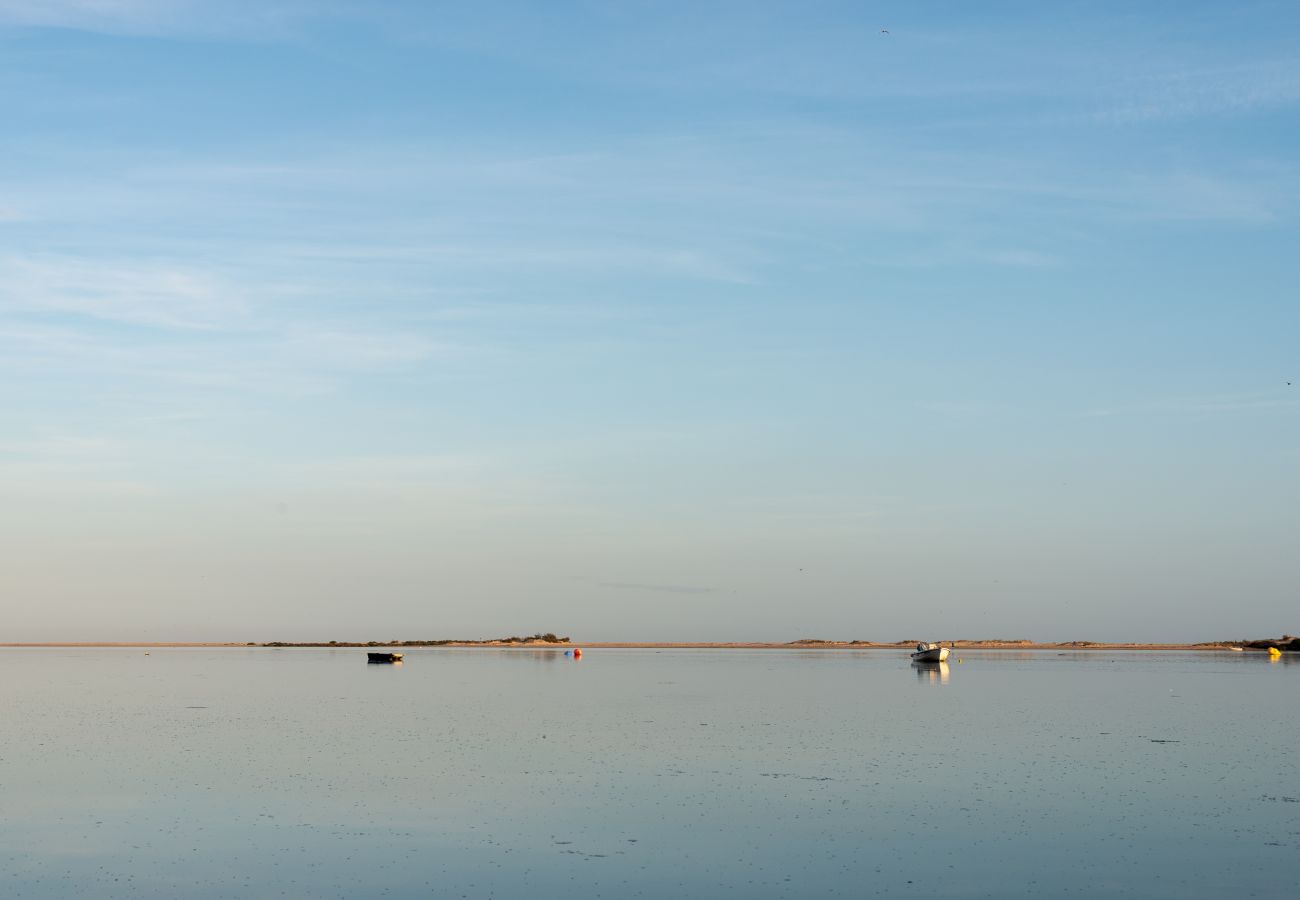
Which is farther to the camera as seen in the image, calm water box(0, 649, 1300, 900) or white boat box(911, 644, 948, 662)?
white boat box(911, 644, 948, 662)

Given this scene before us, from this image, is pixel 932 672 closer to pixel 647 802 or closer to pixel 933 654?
pixel 933 654

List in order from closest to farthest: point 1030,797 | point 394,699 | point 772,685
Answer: point 1030,797 → point 394,699 → point 772,685

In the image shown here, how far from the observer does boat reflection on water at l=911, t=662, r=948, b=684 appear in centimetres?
13038

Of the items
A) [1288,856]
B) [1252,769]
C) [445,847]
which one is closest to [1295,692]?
[1252,769]

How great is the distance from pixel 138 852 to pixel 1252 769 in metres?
39.7

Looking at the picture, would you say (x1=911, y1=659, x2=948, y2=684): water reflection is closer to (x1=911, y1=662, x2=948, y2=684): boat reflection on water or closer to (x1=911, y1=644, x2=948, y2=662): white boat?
(x1=911, y1=662, x2=948, y2=684): boat reflection on water

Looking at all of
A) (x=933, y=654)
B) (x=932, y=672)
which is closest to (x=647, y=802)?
(x=932, y=672)

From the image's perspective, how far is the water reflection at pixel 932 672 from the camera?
130 metres

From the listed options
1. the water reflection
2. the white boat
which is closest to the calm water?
the water reflection

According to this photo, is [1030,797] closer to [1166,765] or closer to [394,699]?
[1166,765]

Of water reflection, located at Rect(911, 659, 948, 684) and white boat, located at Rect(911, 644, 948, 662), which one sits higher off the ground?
white boat, located at Rect(911, 644, 948, 662)

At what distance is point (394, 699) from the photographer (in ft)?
309

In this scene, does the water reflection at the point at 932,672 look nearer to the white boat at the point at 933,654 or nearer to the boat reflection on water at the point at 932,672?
the boat reflection on water at the point at 932,672

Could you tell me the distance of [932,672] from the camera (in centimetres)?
15325
